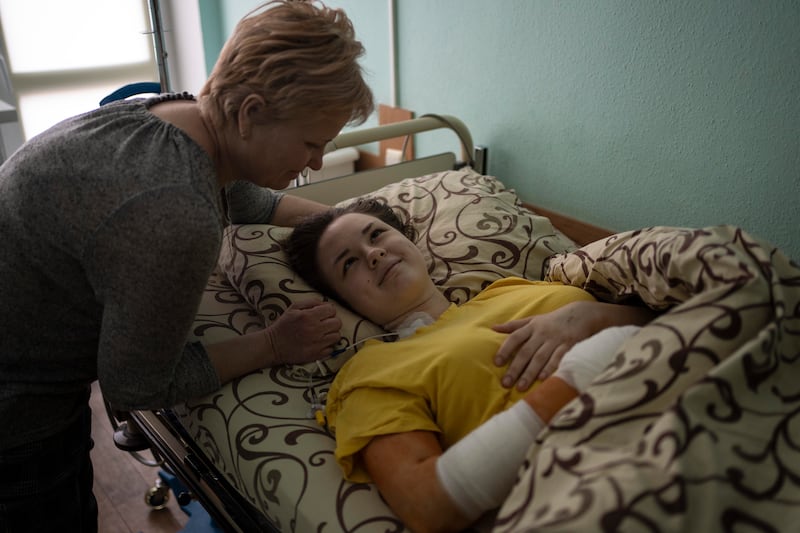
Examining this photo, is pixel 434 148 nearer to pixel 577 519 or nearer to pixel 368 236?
pixel 368 236

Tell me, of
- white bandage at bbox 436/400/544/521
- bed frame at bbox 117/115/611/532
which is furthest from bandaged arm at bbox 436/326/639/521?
bed frame at bbox 117/115/611/532

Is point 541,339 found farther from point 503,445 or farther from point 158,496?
point 158,496

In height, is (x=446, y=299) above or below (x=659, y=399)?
below

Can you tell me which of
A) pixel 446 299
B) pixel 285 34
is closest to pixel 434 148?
pixel 446 299

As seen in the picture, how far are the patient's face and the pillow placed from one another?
5cm

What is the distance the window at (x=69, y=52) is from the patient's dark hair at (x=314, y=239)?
7.01 ft

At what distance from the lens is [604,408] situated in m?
0.84

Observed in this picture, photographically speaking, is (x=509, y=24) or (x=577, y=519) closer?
(x=577, y=519)

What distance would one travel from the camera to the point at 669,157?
1716 millimetres

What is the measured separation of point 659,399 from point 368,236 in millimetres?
720

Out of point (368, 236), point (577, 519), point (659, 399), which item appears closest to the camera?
point (577, 519)

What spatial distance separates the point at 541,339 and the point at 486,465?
0.27 meters

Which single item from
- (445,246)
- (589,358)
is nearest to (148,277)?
(589,358)

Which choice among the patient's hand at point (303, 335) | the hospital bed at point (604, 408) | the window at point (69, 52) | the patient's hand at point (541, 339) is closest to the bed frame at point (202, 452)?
the hospital bed at point (604, 408)
